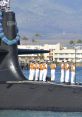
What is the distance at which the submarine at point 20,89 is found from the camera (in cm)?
3506

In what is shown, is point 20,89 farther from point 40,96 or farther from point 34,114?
point 34,114

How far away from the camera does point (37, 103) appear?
117 feet

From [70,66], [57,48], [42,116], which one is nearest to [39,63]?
[70,66]

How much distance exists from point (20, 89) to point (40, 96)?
137 centimetres

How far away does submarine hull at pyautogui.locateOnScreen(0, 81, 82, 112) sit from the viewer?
35.0 metres

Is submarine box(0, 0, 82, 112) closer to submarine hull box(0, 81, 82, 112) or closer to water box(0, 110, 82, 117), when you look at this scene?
submarine hull box(0, 81, 82, 112)

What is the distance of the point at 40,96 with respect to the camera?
35438 millimetres

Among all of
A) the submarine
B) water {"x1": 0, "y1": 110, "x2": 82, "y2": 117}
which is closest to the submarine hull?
the submarine

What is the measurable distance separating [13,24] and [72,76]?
5.31m

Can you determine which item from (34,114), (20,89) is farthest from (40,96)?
(20,89)

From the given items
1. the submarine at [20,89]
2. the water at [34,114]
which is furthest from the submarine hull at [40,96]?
the water at [34,114]

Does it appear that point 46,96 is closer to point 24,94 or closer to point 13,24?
point 24,94

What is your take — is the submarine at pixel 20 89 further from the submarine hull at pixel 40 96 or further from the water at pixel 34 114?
the water at pixel 34 114

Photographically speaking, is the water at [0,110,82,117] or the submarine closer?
the water at [0,110,82,117]
